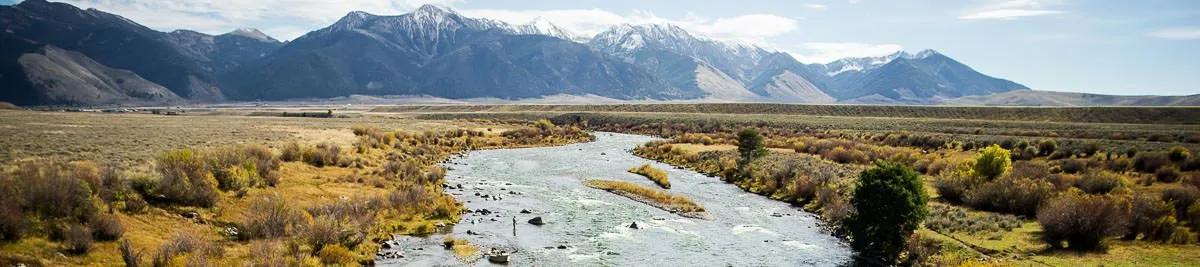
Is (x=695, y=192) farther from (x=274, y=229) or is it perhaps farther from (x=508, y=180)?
(x=274, y=229)

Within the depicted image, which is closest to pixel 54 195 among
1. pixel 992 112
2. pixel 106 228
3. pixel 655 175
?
pixel 106 228

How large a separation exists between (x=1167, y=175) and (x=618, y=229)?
3327cm

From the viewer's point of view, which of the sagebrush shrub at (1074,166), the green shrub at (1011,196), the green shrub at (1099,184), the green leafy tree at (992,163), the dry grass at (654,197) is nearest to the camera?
the green shrub at (1011,196)

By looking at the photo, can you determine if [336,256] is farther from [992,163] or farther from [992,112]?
[992,112]

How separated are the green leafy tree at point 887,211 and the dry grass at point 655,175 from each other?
2089 cm

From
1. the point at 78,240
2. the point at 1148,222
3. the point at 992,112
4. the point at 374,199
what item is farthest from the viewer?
the point at 992,112

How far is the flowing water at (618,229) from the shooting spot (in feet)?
84.7

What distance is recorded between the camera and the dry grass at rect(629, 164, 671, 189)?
156ft

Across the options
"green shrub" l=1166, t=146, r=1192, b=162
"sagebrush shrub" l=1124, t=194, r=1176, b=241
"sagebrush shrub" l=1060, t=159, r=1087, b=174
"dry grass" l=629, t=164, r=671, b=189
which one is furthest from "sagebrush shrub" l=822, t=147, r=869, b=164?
"sagebrush shrub" l=1124, t=194, r=1176, b=241

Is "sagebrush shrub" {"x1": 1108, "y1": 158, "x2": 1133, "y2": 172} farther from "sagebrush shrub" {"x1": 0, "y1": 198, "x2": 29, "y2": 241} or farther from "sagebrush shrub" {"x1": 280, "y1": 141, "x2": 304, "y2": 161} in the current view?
"sagebrush shrub" {"x1": 0, "y1": 198, "x2": 29, "y2": 241}

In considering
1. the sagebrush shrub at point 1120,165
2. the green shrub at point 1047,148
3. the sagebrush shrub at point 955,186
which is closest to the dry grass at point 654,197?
the sagebrush shrub at point 955,186

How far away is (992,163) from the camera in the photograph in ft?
125

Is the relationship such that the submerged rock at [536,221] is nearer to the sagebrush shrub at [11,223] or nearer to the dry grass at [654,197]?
the dry grass at [654,197]

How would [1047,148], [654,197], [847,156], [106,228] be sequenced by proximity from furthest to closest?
[847,156]
[1047,148]
[654,197]
[106,228]
